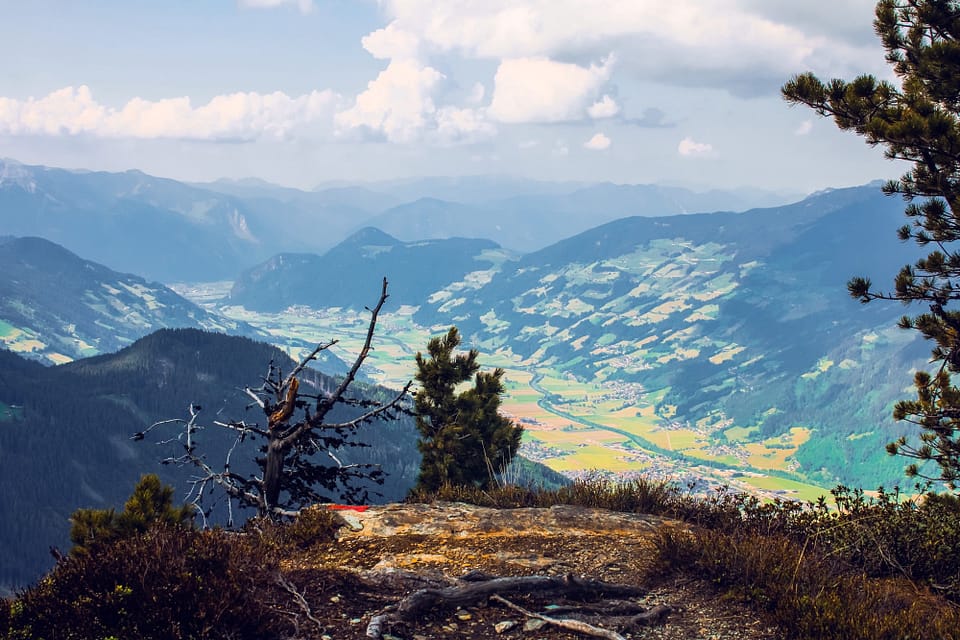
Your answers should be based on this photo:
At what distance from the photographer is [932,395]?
14.9m

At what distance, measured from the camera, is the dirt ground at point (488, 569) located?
7.89m

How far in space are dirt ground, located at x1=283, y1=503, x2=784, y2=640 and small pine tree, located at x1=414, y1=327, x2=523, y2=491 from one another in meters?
17.4

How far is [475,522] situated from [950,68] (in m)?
12.4

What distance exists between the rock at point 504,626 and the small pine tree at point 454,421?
73.0 feet

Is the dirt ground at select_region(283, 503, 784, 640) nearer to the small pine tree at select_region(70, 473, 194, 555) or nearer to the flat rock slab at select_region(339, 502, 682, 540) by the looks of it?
the flat rock slab at select_region(339, 502, 682, 540)

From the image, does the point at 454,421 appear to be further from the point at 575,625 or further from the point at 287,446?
the point at 575,625

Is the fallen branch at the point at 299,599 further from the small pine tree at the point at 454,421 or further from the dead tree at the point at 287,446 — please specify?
the small pine tree at the point at 454,421

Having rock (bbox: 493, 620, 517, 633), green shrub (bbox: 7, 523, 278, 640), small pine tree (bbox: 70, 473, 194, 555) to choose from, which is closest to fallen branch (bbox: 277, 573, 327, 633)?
green shrub (bbox: 7, 523, 278, 640)

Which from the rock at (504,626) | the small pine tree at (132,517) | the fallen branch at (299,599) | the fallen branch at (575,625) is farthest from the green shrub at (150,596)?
the small pine tree at (132,517)

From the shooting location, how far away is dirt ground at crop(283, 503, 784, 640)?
7887 mm

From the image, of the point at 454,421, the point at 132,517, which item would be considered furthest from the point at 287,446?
the point at 454,421

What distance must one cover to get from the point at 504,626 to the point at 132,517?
275 inches

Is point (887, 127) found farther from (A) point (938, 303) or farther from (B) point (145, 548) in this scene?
(B) point (145, 548)

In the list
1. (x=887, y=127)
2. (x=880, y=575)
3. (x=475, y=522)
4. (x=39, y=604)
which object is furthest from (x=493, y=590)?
(x=887, y=127)
